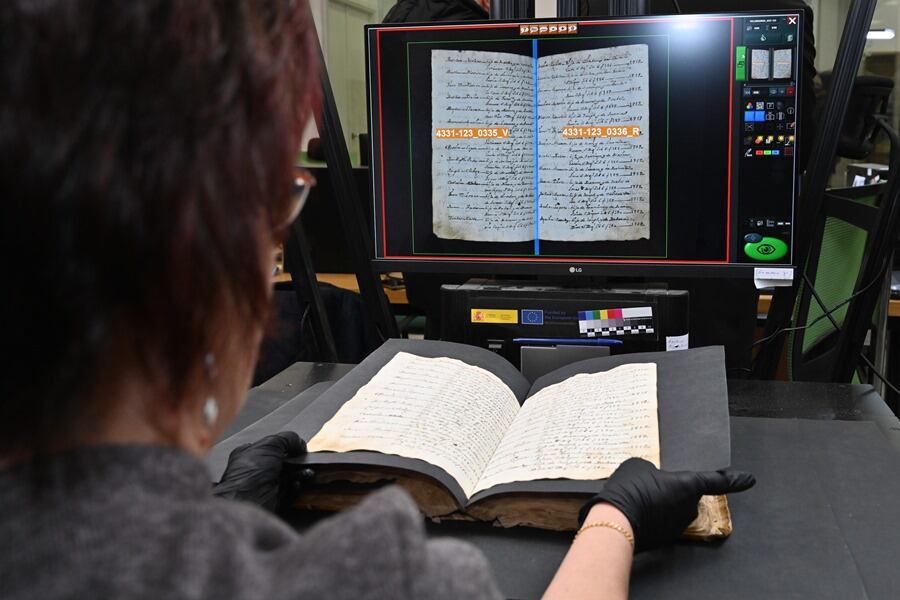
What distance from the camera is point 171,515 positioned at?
1.08 ft

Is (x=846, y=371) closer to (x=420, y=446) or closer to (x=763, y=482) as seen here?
(x=763, y=482)

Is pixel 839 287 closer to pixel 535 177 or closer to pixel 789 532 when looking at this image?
pixel 535 177

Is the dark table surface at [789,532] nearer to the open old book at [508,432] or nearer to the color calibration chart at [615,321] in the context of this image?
the open old book at [508,432]

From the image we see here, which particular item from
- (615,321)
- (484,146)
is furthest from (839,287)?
(484,146)

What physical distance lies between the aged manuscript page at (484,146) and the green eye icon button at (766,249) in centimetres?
28

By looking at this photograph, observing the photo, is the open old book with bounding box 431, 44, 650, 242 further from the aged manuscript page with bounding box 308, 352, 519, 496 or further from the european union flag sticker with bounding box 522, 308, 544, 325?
the aged manuscript page with bounding box 308, 352, 519, 496

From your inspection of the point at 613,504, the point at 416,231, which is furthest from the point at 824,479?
the point at 416,231

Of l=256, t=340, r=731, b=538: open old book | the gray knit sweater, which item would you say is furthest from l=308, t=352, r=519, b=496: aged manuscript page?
the gray knit sweater

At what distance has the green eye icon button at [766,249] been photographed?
3.70ft

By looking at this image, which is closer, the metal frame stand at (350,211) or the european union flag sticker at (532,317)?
the european union flag sticker at (532,317)

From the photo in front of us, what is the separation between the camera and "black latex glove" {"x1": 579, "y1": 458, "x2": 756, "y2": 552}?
710mm

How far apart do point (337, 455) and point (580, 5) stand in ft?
3.11
